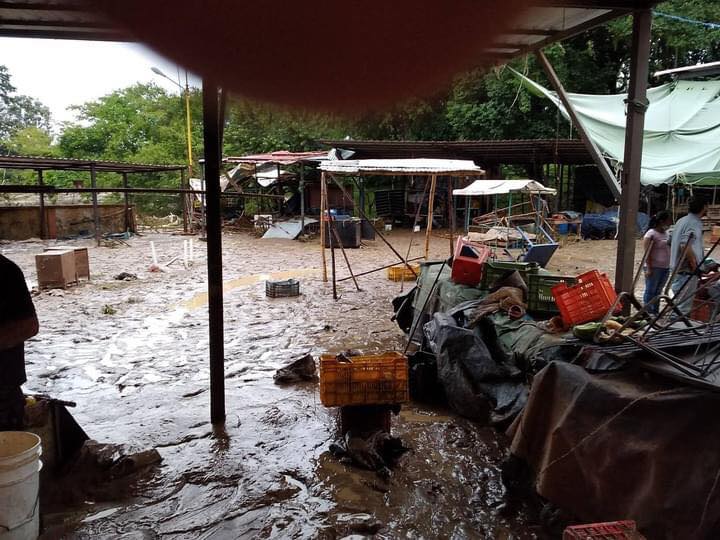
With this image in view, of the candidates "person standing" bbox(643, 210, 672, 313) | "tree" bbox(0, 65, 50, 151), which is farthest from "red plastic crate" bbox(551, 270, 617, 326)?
"tree" bbox(0, 65, 50, 151)

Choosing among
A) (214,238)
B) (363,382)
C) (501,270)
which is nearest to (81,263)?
(214,238)

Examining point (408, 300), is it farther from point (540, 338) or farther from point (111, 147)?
point (111, 147)

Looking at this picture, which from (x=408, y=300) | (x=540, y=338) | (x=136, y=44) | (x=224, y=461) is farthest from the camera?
(x=408, y=300)

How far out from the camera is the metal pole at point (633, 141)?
504 cm

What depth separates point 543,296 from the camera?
17.7ft

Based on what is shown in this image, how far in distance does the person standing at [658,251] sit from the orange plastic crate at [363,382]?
4178 millimetres

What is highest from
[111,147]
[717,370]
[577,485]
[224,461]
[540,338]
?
[111,147]

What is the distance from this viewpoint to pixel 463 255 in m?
7.20

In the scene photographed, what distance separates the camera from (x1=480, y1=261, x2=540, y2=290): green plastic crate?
19.2ft

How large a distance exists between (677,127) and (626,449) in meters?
12.6

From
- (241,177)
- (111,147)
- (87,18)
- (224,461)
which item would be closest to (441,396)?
(224,461)

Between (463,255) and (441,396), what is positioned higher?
(463,255)

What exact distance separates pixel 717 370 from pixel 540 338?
173 cm

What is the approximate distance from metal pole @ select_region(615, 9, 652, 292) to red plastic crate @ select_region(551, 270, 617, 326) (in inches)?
46.1
